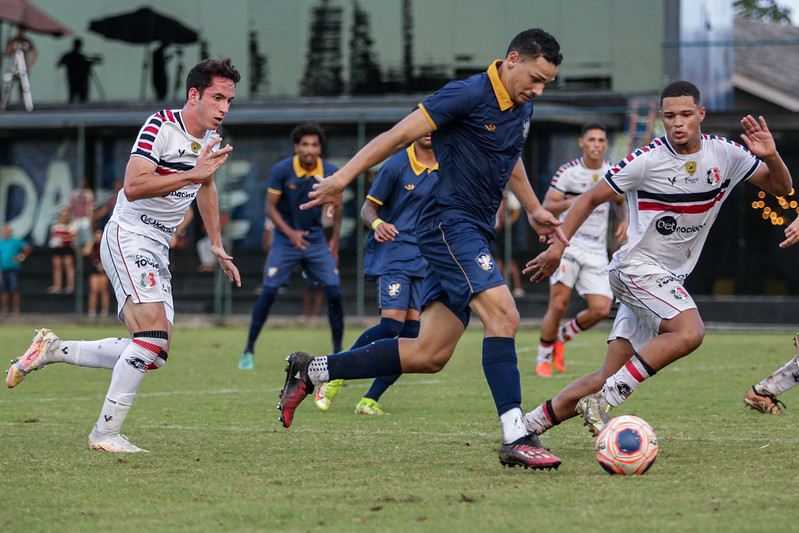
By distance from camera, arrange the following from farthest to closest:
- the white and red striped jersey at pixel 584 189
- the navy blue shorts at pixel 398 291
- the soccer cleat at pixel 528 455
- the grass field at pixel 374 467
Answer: the white and red striped jersey at pixel 584 189, the navy blue shorts at pixel 398 291, the soccer cleat at pixel 528 455, the grass field at pixel 374 467

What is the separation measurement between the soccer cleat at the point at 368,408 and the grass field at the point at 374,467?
0.11 metres

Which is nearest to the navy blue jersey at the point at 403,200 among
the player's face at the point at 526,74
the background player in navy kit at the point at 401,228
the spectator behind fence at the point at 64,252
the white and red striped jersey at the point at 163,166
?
Answer: the background player in navy kit at the point at 401,228

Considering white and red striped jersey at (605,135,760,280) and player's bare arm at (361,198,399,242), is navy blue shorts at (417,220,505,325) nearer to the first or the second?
white and red striped jersey at (605,135,760,280)

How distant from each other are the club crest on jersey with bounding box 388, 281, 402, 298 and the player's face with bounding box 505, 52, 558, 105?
335cm

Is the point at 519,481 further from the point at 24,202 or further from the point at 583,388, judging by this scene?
the point at 24,202

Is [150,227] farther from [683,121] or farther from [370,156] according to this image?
[683,121]

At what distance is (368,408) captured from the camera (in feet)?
27.7

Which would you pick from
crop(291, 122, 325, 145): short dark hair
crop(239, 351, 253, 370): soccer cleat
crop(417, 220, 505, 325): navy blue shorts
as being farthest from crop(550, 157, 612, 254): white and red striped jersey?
crop(417, 220, 505, 325): navy blue shorts

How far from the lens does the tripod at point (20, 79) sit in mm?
23422

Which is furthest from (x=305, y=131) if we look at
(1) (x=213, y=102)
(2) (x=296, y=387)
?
(2) (x=296, y=387)

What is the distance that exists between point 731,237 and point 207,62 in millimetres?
13667

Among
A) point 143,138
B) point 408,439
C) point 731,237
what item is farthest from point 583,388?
point 731,237

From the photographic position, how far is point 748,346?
50.7ft

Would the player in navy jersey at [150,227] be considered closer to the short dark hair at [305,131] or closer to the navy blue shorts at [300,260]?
the short dark hair at [305,131]
